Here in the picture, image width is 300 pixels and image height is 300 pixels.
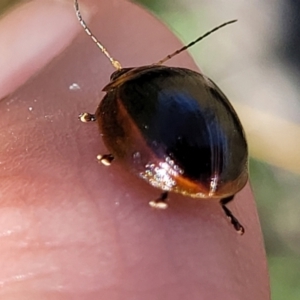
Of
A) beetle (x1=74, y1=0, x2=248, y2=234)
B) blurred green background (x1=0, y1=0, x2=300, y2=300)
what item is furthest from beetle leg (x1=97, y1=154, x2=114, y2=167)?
blurred green background (x1=0, y1=0, x2=300, y2=300)

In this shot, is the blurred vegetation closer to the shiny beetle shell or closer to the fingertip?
the fingertip

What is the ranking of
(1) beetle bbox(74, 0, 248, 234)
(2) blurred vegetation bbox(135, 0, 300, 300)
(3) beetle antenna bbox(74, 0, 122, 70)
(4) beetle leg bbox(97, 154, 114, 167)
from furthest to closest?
(2) blurred vegetation bbox(135, 0, 300, 300) → (3) beetle antenna bbox(74, 0, 122, 70) → (4) beetle leg bbox(97, 154, 114, 167) → (1) beetle bbox(74, 0, 248, 234)

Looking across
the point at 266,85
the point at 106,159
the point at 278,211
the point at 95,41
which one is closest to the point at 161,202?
the point at 106,159

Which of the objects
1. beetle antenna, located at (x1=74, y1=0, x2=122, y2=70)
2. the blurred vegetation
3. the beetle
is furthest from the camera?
the blurred vegetation

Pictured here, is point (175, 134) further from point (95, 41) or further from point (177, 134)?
point (95, 41)

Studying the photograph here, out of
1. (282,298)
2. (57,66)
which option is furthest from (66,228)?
(282,298)

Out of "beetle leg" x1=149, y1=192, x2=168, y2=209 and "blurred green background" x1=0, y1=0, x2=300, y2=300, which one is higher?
"beetle leg" x1=149, y1=192, x2=168, y2=209
